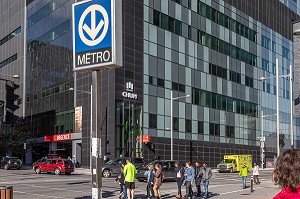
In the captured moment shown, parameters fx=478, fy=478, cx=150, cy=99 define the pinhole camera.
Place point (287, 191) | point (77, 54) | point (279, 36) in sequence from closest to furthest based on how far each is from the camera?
point (287, 191) → point (77, 54) → point (279, 36)

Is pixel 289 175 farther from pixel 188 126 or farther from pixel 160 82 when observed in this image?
pixel 188 126

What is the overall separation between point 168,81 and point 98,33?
52.1 meters

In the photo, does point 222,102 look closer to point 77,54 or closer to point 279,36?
point 279,36

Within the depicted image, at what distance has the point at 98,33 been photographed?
9242 millimetres

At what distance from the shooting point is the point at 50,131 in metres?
68.2

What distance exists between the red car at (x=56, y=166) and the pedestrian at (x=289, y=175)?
41.8m

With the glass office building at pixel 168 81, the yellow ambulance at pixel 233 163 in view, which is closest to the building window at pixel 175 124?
the glass office building at pixel 168 81

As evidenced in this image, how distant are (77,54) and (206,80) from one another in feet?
194

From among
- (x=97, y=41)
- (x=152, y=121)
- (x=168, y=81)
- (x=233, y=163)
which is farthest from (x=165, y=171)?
(x=97, y=41)

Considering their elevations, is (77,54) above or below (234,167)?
above

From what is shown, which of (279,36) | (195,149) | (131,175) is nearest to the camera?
(131,175)

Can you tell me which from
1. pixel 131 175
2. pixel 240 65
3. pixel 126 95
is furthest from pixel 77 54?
pixel 240 65

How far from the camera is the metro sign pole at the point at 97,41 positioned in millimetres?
9047

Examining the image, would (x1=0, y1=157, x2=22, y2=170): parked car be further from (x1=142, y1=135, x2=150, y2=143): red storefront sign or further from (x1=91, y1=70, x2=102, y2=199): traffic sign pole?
(x1=91, y1=70, x2=102, y2=199): traffic sign pole
